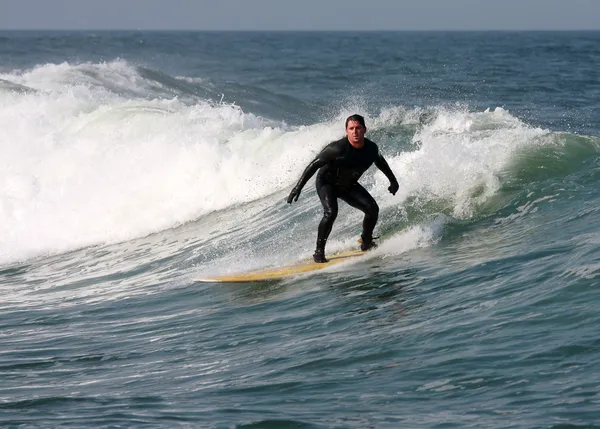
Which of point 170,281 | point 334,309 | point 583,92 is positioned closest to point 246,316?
point 334,309

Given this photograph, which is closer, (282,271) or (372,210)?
(372,210)

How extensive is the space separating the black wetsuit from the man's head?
86 millimetres

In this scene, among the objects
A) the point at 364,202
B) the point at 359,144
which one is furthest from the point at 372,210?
the point at 359,144

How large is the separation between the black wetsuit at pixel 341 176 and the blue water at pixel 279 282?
526 millimetres

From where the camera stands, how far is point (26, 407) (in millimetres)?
6645

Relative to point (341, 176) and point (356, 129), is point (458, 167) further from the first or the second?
point (356, 129)

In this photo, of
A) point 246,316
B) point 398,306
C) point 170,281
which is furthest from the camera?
point 170,281

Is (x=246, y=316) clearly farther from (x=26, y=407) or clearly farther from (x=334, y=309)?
(x=26, y=407)

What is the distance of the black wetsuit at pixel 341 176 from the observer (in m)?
9.87

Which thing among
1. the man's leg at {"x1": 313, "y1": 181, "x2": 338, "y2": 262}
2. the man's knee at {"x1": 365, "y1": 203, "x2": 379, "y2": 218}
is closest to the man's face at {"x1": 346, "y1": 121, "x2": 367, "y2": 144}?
the man's leg at {"x1": 313, "y1": 181, "x2": 338, "y2": 262}

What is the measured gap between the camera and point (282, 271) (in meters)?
10.2

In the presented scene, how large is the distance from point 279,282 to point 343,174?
124cm

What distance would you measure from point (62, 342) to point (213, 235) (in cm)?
491

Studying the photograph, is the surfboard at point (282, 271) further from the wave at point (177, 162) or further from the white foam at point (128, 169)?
the white foam at point (128, 169)
